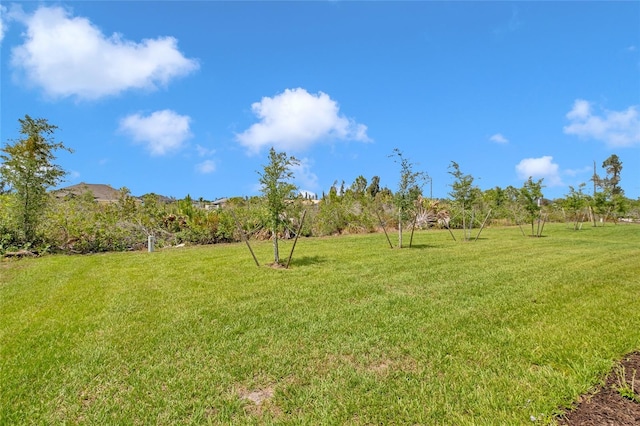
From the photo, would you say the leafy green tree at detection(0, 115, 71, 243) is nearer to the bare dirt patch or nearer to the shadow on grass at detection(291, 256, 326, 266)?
the shadow on grass at detection(291, 256, 326, 266)

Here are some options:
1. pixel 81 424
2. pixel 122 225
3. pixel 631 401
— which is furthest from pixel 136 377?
pixel 122 225

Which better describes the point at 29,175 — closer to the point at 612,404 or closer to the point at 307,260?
the point at 307,260

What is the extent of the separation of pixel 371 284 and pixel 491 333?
2.50 meters

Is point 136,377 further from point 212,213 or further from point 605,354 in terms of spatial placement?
point 212,213

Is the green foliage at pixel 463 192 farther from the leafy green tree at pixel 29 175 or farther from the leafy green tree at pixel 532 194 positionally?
the leafy green tree at pixel 29 175

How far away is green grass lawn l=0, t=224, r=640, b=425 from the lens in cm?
242

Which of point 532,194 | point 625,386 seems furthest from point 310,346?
point 532,194

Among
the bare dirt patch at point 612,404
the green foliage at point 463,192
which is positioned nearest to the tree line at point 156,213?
the green foliage at point 463,192

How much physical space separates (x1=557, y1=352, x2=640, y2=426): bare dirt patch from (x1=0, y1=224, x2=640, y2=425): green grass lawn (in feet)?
0.29

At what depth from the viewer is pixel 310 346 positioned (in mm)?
3377

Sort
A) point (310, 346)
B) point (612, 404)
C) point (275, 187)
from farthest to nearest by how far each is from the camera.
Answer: point (275, 187) → point (310, 346) → point (612, 404)

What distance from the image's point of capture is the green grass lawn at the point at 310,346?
Answer: 2416 mm

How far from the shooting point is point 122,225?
12.8m

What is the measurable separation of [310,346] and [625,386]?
2.57 meters
